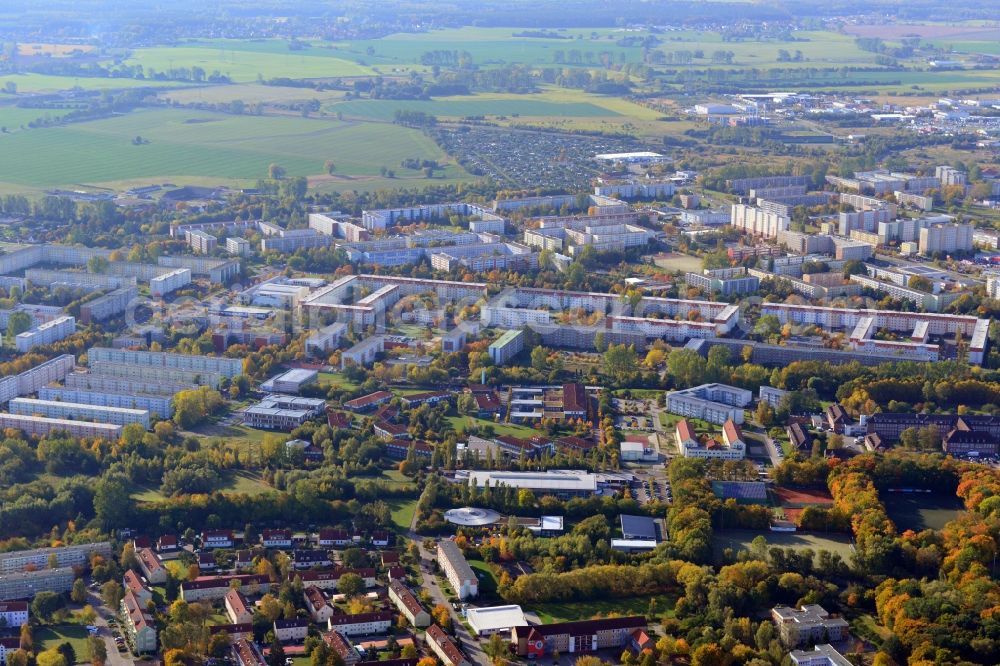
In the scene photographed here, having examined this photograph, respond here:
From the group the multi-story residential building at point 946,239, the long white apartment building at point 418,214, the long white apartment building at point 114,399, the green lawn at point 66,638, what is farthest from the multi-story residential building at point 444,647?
the multi-story residential building at point 946,239

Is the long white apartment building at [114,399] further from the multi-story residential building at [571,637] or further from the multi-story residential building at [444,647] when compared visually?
the multi-story residential building at [571,637]

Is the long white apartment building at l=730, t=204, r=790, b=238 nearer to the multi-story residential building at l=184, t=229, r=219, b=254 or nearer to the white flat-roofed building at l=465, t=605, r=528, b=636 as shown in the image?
the multi-story residential building at l=184, t=229, r=219, b=254

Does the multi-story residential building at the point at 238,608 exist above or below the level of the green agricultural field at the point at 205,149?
above

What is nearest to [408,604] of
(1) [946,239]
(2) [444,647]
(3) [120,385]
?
(2) [444,647]

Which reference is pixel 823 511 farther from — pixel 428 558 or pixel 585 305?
pixel 585 305

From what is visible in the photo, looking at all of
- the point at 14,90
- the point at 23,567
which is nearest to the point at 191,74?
the point at 14,90

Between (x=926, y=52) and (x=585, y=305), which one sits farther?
(x=926, y=52)
